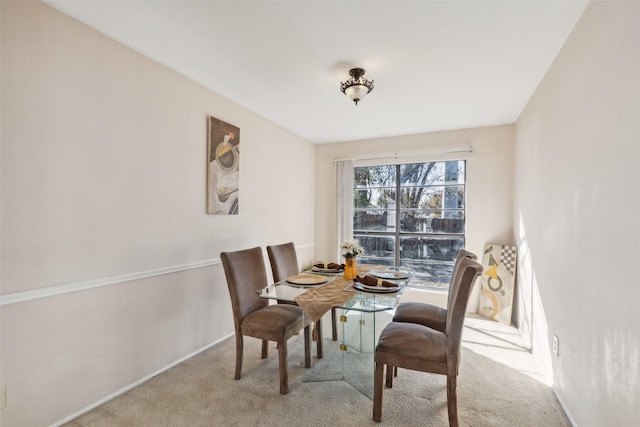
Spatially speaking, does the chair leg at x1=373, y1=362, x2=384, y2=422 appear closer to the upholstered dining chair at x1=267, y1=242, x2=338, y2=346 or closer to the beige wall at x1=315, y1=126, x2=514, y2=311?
the upholstered dining chair at x1=267, y1=242, x2=338, y2=346

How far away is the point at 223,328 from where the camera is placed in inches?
126

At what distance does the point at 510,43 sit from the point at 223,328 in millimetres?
3496

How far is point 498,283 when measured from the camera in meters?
3.88

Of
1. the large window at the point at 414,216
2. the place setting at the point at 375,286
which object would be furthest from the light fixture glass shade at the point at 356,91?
the large window at the point at 414,216

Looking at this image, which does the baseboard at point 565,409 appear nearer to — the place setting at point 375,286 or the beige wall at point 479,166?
the place setting at point 375,286

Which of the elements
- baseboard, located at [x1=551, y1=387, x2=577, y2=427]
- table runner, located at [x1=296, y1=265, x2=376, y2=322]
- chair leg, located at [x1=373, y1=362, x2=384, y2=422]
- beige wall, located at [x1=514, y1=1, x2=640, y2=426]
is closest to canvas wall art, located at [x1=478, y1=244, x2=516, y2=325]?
beige wall, located at [x1=514, y1=1, x2=640, y2=426]

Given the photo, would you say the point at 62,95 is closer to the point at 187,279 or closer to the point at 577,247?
the point at 187,279

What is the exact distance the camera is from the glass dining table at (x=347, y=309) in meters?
2.04

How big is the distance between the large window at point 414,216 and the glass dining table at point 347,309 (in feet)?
5.69

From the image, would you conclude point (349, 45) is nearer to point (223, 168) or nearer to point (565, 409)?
point (223, 168)

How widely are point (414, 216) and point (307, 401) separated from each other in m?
3.17

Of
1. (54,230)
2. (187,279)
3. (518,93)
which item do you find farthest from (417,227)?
(54,230)

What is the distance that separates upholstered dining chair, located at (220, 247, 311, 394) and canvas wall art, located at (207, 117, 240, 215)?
731 mm

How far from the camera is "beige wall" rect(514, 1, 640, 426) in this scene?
132 centimetres
